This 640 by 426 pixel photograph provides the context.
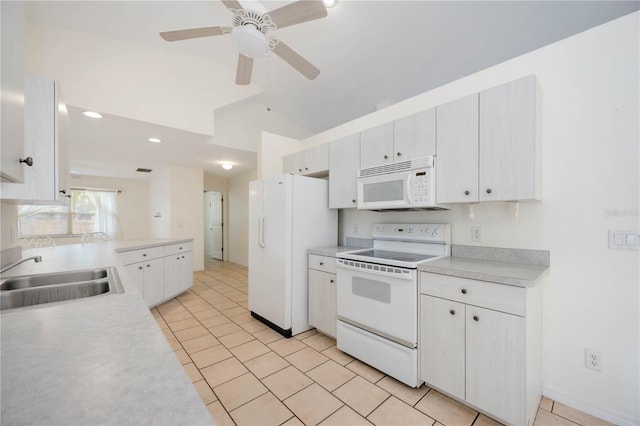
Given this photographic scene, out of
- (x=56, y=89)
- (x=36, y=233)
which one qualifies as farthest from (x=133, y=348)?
(x=36, y=233)

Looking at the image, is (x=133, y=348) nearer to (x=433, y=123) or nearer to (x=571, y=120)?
Answer: (x=433, y=123)

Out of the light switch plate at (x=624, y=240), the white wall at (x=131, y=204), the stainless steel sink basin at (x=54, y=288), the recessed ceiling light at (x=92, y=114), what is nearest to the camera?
the stainless steel sink basin at (x=54, y=288)

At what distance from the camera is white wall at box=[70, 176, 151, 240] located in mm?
6637

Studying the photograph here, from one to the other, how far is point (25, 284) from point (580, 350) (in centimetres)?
336

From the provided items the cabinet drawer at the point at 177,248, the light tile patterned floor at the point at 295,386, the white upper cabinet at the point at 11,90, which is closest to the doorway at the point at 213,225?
the cabinet drawer at the point at 177,248

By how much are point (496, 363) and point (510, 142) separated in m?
1.35

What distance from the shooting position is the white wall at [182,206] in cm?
553

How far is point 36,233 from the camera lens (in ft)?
18.6

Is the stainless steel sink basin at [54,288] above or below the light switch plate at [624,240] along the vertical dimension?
below

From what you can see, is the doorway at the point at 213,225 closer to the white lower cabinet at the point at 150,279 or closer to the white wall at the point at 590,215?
the white lower cabinet at the point at 150,279

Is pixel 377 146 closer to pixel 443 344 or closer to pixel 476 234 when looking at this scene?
pixel 476 234

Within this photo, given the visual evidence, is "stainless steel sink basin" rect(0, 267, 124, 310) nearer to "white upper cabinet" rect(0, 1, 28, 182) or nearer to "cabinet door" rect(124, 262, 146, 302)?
"white upper cabinet" rect(0, 1, 28, 182)

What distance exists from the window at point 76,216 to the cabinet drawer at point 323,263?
629cm

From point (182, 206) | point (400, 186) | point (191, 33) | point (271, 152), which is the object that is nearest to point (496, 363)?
point (400, 186)
